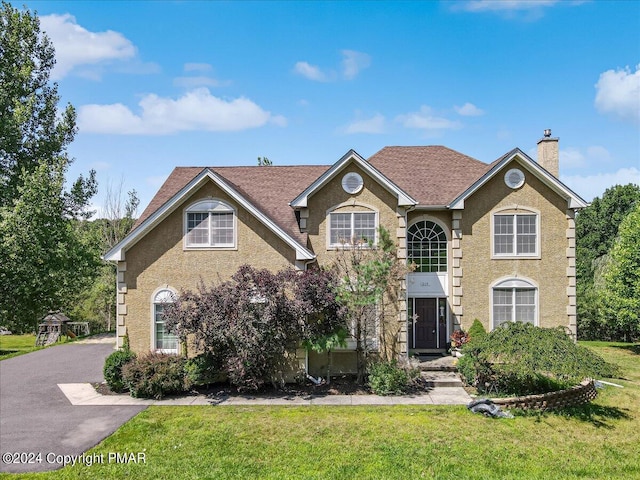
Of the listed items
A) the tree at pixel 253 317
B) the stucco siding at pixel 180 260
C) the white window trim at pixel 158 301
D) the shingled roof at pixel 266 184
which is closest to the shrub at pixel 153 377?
the tree at pixel 253 317

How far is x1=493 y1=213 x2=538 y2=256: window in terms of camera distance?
18.3 meters

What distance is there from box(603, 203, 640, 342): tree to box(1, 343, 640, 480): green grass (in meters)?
10.9

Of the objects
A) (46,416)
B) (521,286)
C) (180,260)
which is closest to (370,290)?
(180,260)

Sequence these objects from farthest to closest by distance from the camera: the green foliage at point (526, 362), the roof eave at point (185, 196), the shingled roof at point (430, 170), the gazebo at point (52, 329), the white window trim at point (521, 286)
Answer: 1. the gazebo at point (52, 329)
2. the shingled roof at point (430, 170)
3. the white window trim at point (521, 286)
4. the roof eave at point (185, 196)
5. the green foliage at point (526, 362)

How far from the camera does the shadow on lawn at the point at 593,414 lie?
12625 mm

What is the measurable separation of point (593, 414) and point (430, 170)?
39.3 ft

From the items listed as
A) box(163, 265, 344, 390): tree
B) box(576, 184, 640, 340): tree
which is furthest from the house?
box(576, 184, 640, 340): tree

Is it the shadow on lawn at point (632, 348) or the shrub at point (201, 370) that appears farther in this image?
the shadow on lawn at point (632, 348)

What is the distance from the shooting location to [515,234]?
18344 mm

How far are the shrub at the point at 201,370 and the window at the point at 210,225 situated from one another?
13.4ft

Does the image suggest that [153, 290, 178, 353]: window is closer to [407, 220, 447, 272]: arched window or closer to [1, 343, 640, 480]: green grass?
[1, 343, 640, 480]: green grass

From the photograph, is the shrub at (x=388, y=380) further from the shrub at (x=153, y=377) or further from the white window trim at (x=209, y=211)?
the white window trim at (x=209, y=211)

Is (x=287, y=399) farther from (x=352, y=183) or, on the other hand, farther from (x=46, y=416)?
(x=352, y=183)

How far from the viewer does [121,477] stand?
9.48 metres
